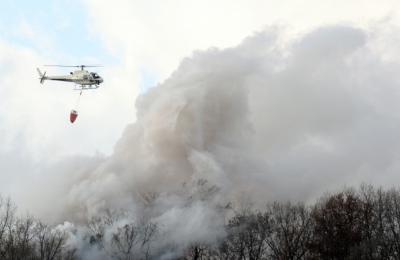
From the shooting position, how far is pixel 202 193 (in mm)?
74750

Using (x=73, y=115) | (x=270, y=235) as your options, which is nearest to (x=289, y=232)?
(x=270, y=235)

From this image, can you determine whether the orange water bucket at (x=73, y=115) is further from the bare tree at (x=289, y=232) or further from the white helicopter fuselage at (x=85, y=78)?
the bare tree at (x=289, y=232)

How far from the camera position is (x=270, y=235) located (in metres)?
72.8

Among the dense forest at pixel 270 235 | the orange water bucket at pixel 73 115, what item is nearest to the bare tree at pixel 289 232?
the dense forest at pixel 270 235

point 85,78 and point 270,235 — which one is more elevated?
point 85,78

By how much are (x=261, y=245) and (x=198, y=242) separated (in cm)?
931

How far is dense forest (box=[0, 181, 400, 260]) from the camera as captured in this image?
6488 centimetres

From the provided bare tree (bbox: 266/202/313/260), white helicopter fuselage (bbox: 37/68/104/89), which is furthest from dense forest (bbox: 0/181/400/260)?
white helicopter fuselage (bbox: 37/68/104/89)

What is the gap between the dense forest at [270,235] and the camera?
6488 cm

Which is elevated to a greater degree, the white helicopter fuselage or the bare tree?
the white helicopter fuselage

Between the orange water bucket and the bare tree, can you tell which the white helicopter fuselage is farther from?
the bare tree

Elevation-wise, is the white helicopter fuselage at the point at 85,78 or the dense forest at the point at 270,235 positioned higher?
the white helicopter fuselage at the point at 85,78

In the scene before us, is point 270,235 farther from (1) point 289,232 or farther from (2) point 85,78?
(2) point 85,78

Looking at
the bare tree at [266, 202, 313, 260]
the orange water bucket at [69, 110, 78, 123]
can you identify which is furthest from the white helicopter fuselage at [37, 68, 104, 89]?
the bare tree at [266, 202, 313, 260]
